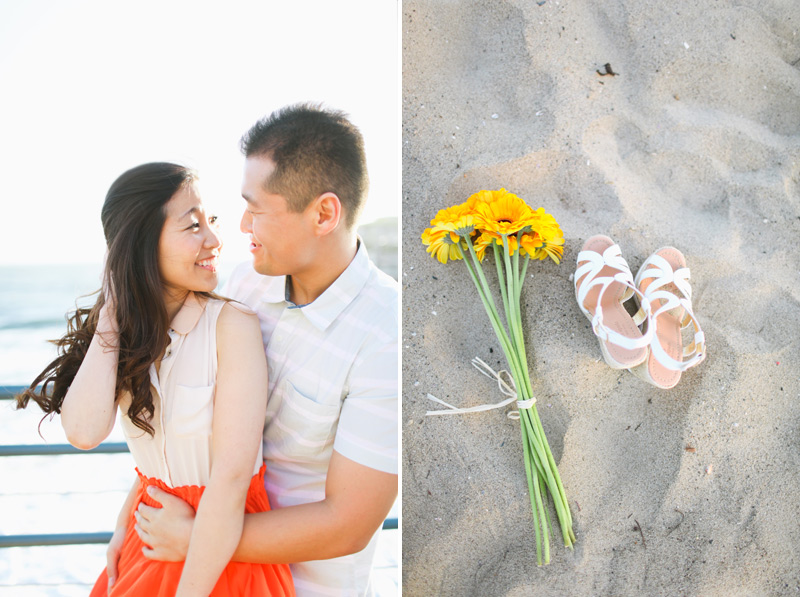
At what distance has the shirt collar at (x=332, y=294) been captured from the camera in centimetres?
98

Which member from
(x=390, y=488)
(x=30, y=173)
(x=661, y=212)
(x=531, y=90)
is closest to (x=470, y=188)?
(x=531, y=90)

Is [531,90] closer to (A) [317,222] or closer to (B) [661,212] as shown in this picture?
(B) [661,212]

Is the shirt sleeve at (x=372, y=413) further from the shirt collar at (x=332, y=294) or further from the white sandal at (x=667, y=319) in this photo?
the white sandal at (x=667, y=319)

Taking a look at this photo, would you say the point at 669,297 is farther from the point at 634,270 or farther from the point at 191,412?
the point at 191,412

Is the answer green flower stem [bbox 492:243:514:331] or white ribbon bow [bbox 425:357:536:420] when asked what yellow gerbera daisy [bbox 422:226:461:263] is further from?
white ribbon bow [bbox 425:357:536:420]

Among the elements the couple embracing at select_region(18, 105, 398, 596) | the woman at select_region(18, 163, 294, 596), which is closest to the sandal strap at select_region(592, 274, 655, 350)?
the couple embracing at select_region(18, 105, 398, 596)

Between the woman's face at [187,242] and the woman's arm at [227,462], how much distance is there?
0.09m

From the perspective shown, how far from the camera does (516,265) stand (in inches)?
58.2

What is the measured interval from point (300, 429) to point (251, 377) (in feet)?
0.49

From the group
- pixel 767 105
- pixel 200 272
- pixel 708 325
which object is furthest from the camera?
pixel 767 105

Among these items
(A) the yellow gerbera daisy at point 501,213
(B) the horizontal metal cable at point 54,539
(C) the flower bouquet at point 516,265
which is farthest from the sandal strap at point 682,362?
(B) the horizontal metal cable at point 54,539

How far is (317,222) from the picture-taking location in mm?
979

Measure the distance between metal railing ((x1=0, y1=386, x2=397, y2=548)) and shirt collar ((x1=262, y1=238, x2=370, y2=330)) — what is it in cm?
32

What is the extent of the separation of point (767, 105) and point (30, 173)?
1777mm
